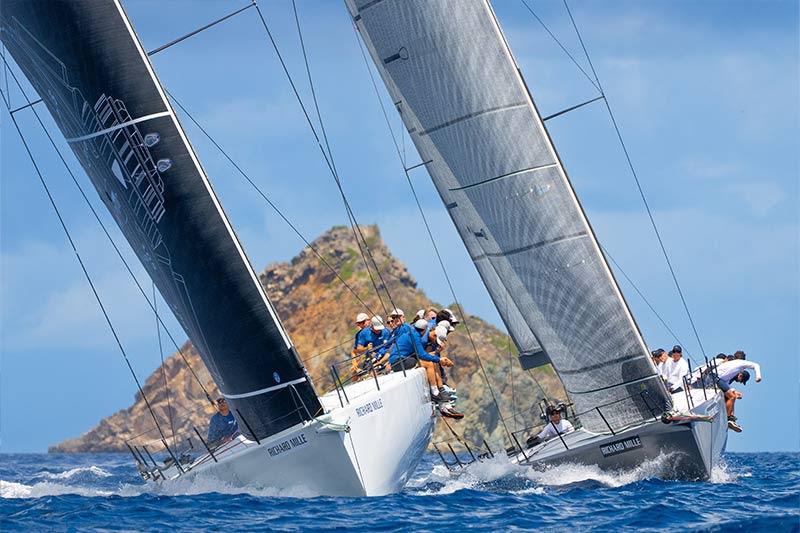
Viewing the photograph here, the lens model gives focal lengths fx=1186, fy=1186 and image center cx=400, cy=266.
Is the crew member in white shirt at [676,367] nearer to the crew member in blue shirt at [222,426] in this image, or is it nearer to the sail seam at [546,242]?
the sail seam at [546,242]

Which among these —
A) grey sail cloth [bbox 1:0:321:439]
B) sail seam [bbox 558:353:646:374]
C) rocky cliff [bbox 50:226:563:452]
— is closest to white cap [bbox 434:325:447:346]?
sail seam [bbox 558:353:646:374]

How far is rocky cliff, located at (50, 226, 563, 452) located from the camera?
226 ft

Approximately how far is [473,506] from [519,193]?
4905 millimetres

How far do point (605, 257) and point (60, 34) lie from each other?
25.8 ft

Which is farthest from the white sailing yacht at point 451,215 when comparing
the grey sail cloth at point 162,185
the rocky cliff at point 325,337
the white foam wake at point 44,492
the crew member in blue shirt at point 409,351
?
the rocky cliff at point 325,337

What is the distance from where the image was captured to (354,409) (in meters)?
13.6

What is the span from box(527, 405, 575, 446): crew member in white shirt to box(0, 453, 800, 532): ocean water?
0.97m

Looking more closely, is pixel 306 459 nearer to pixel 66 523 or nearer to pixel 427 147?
pixel 66 523

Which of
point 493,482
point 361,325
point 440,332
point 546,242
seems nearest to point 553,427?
point 493,482

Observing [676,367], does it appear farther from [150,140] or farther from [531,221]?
[150,140]

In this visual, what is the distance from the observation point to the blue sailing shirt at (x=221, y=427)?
16.1 metres

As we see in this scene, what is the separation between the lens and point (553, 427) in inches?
698

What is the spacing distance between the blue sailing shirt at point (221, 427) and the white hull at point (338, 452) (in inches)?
43.3

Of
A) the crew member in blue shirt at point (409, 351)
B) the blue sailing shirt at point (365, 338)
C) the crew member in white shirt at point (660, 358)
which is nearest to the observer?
the crew member in blue shirt at point (409, 351)
